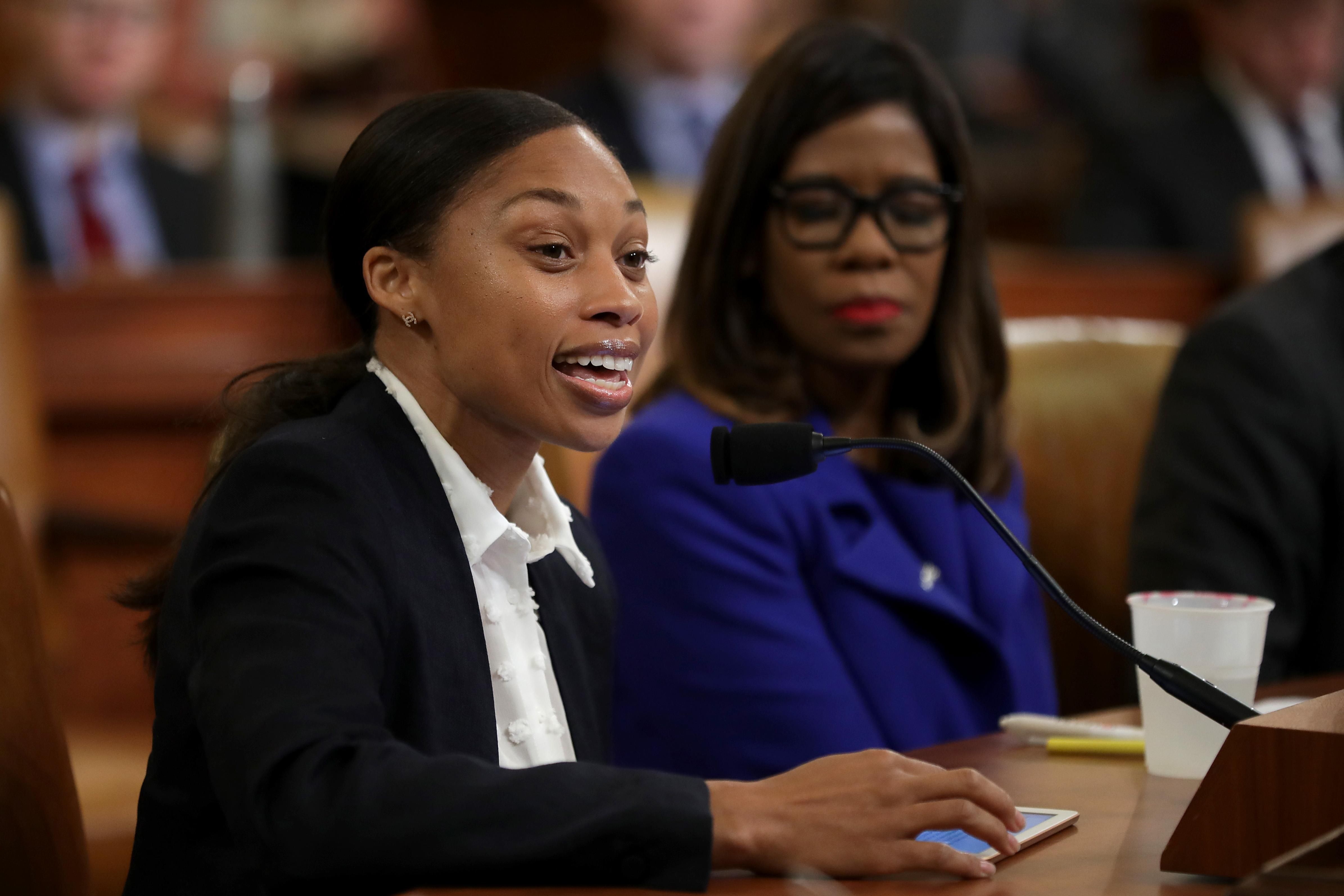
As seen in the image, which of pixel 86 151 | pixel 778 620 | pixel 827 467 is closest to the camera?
pixel 778 620

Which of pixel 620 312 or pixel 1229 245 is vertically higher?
pixel 620 312

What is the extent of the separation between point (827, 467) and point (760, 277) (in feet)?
0.85

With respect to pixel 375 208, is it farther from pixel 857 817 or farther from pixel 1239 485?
pixel 1239 485

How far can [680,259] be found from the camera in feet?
6.46

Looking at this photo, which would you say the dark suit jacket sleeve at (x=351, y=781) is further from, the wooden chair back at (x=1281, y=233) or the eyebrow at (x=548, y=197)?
the wooden chair back at (x=1281, y=233)

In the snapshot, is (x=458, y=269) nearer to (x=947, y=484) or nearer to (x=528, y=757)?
(x=528, y=757)

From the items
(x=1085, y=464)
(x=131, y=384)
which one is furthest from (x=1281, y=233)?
(x=131, y=384)

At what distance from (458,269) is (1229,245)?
345 cm

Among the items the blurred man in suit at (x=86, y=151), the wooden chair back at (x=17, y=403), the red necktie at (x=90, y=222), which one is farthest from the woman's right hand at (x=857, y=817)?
the red necktie at (x=90, y=222)

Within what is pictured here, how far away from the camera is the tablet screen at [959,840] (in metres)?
1.03

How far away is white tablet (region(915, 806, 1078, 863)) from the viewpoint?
1.02 meters

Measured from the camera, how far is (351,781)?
0.91 meters

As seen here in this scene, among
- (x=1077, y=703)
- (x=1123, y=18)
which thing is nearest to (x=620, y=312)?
(x=1077, y=703)

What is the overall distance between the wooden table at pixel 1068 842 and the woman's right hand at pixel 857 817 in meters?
0.01
